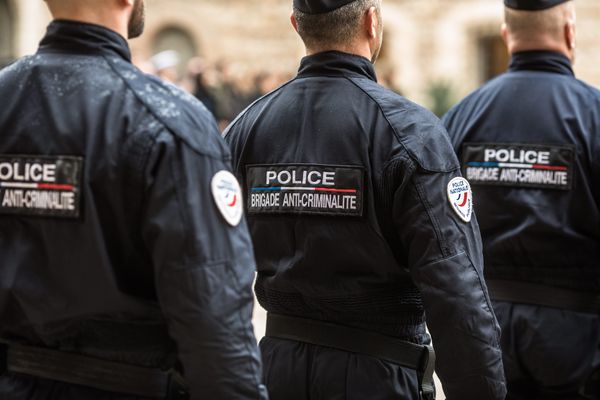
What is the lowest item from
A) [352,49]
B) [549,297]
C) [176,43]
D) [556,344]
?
[176,43]

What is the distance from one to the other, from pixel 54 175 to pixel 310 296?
1.04 meters

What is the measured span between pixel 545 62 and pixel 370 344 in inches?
61.2

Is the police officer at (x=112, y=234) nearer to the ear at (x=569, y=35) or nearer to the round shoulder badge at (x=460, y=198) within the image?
the round shoulder badge at (x=460, y=198)

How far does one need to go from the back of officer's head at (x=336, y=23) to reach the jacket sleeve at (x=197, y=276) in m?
1.09

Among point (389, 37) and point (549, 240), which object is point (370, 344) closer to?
point (549, 240)

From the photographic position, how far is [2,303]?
272 cm

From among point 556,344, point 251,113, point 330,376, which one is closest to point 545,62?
point 556,344

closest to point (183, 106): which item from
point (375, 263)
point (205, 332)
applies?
point (205, 332)

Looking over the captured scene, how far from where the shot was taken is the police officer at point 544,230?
411 cm

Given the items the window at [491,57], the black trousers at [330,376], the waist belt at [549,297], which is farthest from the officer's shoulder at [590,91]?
the window at [491,57]

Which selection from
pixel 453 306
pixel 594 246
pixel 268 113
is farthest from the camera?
pixel 594 246

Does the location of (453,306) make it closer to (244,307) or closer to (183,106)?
(244,307)

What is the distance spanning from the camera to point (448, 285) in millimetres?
3215

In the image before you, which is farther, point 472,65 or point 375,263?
point 472,65
